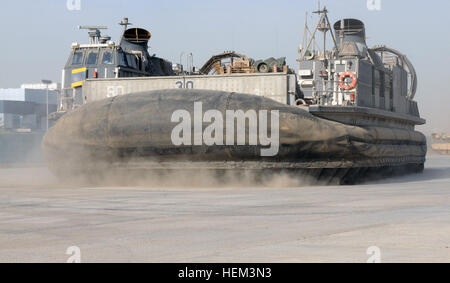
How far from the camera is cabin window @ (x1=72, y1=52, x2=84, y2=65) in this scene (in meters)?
15.4

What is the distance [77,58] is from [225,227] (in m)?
11.1

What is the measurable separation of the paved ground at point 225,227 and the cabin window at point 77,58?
280 inches

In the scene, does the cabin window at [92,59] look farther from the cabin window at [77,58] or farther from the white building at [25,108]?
the white building at [25,108]

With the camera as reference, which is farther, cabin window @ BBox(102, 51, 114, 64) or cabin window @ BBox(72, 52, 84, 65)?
cabin window @ BBox(72, 52, 84, 65)

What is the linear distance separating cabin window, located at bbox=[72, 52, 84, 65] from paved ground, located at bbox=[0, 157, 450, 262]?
280 inches

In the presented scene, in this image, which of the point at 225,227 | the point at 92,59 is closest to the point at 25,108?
the point at 92,59

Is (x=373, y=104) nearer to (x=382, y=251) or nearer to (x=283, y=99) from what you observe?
(x=283, y=99)

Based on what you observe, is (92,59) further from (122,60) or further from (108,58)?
(122,60)

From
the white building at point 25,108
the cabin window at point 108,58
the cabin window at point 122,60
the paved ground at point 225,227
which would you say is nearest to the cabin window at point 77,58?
the cabin window at point 108,58

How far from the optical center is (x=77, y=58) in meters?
15.5

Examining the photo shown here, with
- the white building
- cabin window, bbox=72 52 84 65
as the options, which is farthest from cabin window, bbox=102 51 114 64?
the white building

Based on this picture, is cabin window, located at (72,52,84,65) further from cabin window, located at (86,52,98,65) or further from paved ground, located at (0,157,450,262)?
paved ground, located at (0,157,450,262)

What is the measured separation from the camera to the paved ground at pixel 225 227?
4.14m

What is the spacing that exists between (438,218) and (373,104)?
8.80 m
